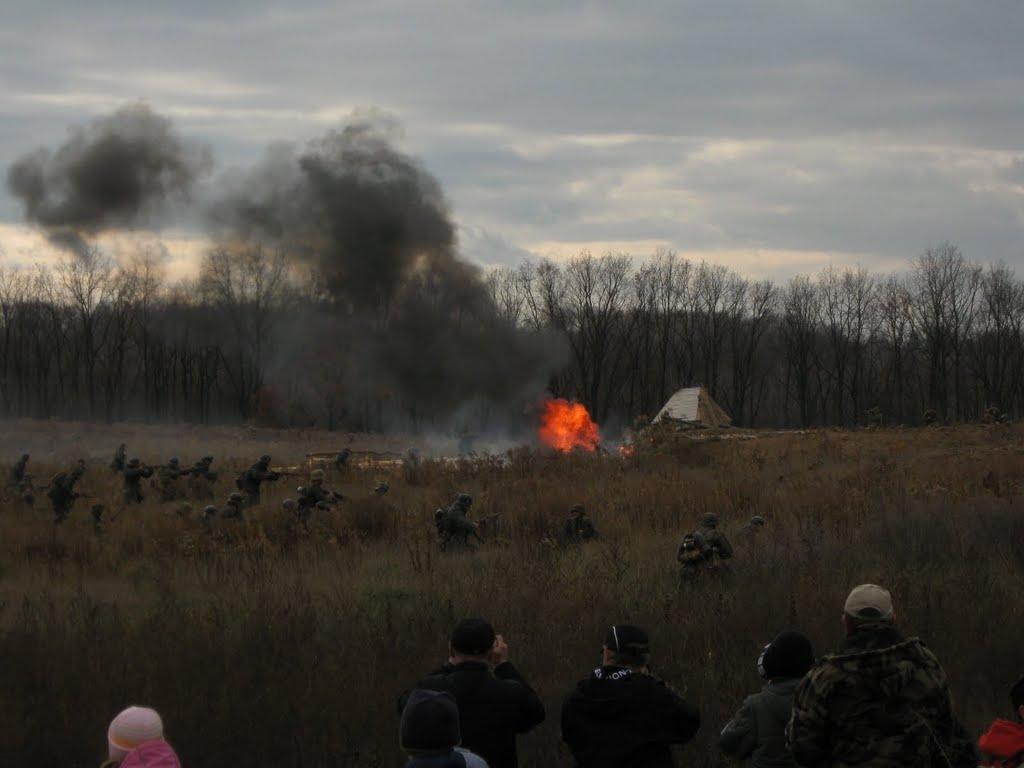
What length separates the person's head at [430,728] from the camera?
14.8 ft

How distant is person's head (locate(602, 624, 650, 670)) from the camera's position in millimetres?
5320

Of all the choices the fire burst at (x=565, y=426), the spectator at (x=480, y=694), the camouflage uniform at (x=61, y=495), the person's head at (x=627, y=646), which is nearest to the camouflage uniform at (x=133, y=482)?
the camouflage uniform at (x=61, y=495)

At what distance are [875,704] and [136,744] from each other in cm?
291

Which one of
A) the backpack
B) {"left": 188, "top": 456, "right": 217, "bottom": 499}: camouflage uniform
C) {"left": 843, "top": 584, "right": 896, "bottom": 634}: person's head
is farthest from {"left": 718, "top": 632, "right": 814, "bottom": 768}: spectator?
{"left": 188, "top": 456, "right": 217, "bottom": 499}: camouflage uniform

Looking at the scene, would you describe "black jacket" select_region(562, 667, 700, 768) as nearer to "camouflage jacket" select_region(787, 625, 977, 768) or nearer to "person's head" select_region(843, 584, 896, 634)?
"camouflage jacket" select_region(787, 625, 977, 768)

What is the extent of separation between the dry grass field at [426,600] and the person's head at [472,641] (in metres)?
2.58

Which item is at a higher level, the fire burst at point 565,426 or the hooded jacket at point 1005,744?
the fire burst at point 565,426

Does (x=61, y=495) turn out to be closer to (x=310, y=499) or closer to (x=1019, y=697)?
(x=310, y=499)

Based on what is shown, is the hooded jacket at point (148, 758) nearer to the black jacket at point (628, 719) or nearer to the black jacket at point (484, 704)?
the black jacket at point (484, 704)

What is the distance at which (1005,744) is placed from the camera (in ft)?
15.0

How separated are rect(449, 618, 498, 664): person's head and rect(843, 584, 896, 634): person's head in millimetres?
1616

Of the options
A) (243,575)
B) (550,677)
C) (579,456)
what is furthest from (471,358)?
(550,677)

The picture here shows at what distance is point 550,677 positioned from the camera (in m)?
9.24

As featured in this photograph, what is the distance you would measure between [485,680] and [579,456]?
21864 millimetres
